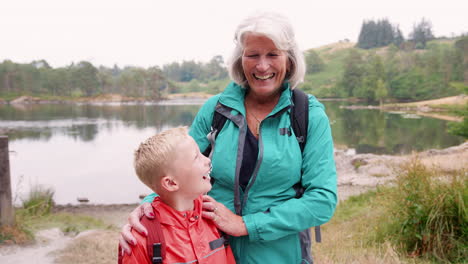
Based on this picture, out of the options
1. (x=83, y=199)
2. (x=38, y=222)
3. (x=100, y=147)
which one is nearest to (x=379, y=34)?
(x=100, y=147)

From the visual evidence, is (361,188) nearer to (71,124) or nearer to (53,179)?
(53,179)

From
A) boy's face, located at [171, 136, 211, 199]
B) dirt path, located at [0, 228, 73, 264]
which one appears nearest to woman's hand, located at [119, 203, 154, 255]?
boy's face, located at [171, 136, 211, 199]

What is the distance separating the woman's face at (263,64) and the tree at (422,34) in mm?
106674

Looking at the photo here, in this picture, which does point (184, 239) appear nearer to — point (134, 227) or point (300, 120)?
point (134, 227)

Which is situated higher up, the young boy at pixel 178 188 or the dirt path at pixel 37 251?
the young boy at pixel 178 188

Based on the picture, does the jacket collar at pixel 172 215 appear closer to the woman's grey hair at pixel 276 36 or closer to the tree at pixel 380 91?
the woman's grey hair at pixel 276 36

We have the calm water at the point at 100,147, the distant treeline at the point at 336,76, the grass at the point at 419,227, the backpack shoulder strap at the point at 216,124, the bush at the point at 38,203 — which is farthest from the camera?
the distant treeline at the point at 336,76

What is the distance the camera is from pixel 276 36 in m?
1.34

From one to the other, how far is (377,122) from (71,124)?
30787 millimetres

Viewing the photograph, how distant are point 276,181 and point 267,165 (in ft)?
0.26

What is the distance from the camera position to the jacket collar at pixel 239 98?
143cm

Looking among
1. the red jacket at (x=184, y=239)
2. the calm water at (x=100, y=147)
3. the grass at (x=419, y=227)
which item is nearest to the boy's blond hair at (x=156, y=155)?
the red jacket at (x=184, y=239)

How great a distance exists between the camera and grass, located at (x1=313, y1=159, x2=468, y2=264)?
146 inches

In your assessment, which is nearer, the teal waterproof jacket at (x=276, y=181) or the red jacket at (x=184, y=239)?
the red jacket at (x=184, y=239)
